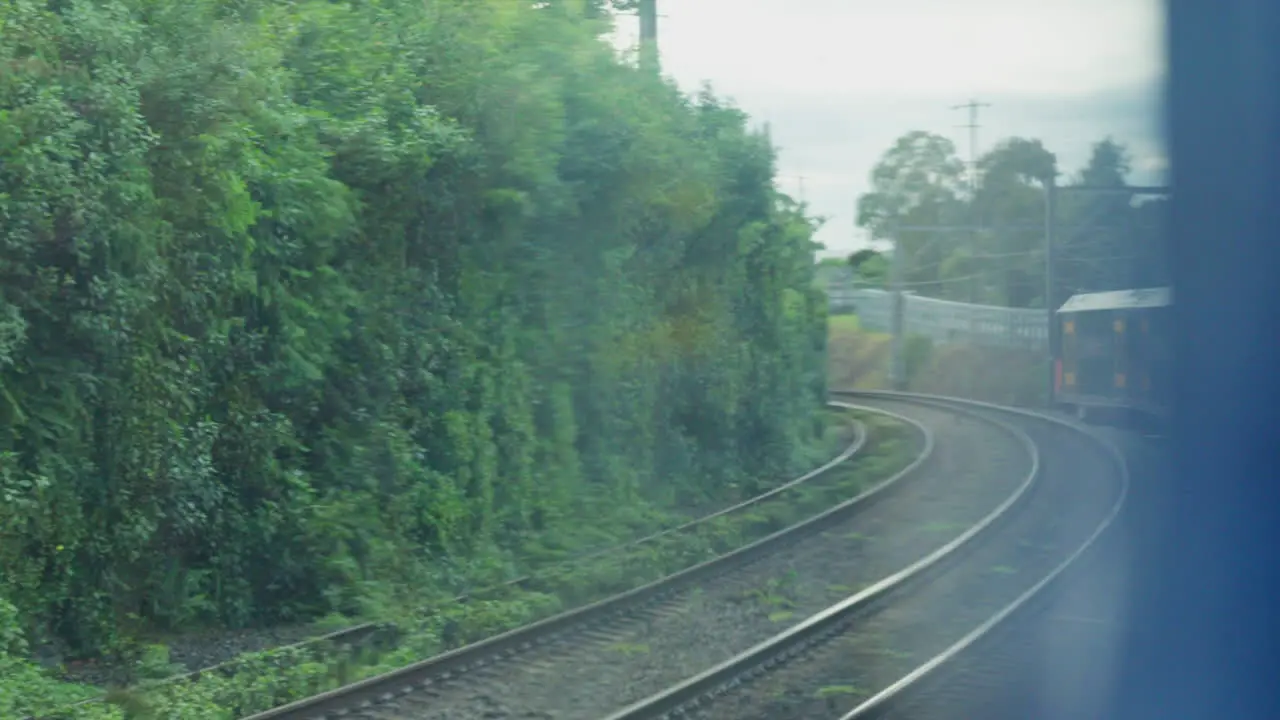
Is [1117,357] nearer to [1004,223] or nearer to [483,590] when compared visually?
[1004,223]

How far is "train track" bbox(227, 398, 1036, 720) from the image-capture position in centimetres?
798

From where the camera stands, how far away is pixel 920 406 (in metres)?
23.2

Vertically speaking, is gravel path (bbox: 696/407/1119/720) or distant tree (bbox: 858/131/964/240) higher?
distant tree (bbox: 858/131/964/240)

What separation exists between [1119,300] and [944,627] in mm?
5953

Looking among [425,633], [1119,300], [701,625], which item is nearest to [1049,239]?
[1119,300]

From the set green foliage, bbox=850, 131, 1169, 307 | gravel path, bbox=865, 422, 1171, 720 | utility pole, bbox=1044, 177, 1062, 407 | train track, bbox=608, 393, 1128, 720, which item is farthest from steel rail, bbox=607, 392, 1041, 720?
utility pole, bbox=1044, 177, 1062, 407

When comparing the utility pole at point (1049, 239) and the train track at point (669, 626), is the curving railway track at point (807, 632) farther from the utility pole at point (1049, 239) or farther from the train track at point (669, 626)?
the utility pole at point (1049, 239)

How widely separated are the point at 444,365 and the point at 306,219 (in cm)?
234

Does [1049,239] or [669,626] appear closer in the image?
[1049,239]

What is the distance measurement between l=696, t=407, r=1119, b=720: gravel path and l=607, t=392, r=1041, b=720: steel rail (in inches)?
4.1

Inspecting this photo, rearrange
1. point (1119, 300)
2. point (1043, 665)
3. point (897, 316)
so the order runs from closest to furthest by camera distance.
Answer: point (1119, 300) < point (1043, 665) < point (897, 316)

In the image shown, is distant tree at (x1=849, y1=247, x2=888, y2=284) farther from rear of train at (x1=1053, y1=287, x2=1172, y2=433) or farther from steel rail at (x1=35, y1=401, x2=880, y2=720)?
rear of train at (x1=1053, y1=287, x2=1172, y2=433)

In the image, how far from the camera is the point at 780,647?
9.07 metres

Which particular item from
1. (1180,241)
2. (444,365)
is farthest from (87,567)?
(1180,241)
